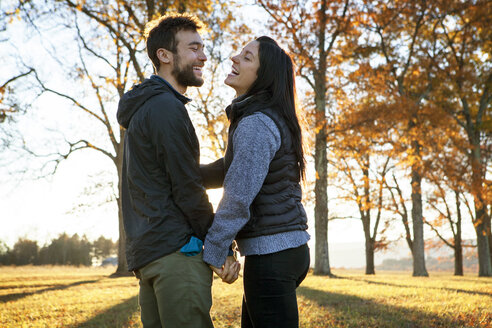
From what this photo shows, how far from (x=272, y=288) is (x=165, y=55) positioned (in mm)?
1661

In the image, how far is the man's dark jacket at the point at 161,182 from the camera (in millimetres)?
2379

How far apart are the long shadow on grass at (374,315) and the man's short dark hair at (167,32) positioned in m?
4.57

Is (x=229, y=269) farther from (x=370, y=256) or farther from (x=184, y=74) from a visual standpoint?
(x=370, y=256)

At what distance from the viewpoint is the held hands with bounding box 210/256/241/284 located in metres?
2.41

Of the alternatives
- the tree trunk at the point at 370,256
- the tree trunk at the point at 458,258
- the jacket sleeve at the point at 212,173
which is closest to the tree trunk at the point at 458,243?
the tree trunk at the point at 458,258

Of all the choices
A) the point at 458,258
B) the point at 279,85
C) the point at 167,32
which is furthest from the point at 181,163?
the point at 458,258

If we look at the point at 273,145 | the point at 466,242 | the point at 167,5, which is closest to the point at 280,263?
the point at 273,145

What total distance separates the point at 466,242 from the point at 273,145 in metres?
31.0

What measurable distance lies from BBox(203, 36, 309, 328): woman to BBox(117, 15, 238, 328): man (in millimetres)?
135

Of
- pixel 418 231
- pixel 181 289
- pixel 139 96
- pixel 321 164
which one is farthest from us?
pixel 418 231

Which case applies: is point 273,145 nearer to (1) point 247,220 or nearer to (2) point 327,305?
(1) point 247,220

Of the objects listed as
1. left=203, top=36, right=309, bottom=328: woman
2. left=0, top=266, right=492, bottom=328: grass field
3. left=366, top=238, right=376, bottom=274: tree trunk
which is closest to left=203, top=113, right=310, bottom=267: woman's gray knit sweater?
left=203, top=36, right=309, bottom=328: woman

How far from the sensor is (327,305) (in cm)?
747

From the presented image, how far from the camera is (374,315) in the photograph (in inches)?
254
